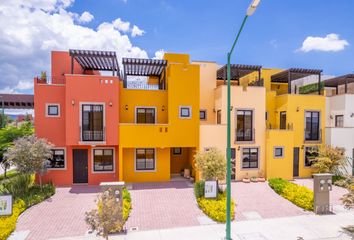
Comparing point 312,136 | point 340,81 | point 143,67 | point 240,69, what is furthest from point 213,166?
point 340,81

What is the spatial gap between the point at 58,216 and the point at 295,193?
537 inches

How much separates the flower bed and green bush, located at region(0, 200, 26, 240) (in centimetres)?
906

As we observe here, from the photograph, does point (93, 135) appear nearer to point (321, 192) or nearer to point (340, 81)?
point (321, 192)

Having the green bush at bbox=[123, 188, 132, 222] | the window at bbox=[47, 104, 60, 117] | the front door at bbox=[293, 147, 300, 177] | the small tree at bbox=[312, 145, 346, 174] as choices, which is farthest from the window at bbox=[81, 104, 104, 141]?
the small tree at bbox=[312, 145, 346, 174]

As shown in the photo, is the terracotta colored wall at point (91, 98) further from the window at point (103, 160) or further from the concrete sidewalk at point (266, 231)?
the concrete sidewalk at point (266, 231)

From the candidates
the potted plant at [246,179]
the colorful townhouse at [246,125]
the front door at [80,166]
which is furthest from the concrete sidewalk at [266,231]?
the front door at [80,166]

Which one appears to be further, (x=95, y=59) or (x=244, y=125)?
(x=244, y=125)

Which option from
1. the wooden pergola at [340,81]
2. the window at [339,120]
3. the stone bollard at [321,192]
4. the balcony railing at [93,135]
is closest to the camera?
the stone bollard at [321,192]

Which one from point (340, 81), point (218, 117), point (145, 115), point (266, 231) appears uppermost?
point (340, 81)

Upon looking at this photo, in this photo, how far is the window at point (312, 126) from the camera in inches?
763

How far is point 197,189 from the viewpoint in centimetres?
1346

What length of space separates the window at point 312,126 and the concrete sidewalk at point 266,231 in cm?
954

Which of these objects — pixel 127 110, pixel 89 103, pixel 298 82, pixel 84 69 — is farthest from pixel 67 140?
pixel 298 82

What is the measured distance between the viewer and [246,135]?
17984 mm
